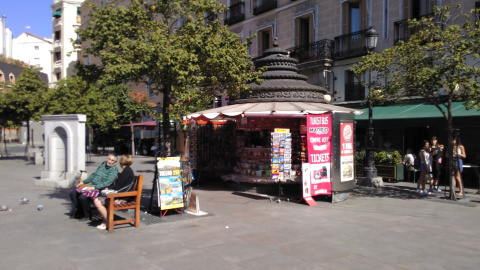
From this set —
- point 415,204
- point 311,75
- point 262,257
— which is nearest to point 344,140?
point 415,204

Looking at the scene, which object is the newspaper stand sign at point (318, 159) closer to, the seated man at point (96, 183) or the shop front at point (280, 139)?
the shop front at point (280, 139)

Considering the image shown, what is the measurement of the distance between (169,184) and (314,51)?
1487 cm

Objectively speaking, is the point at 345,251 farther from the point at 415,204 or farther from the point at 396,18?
the point at 396,18

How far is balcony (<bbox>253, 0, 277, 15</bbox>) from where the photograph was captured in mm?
23359

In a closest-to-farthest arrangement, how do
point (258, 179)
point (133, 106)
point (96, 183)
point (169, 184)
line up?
point (96, 183) < point (169, 184) < point (258, 179) < point (133, 106)

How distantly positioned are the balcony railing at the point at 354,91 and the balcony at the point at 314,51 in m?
1.69

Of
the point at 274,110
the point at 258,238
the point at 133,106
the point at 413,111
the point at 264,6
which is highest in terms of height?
the point at 264,6

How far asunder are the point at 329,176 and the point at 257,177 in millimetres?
2197

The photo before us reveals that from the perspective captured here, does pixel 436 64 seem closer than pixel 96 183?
No

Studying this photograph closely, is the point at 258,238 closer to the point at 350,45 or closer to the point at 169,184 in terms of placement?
the point at 169,184

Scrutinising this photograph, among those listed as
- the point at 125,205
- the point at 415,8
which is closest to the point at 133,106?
the point at 415,8

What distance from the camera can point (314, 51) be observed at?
819 inches

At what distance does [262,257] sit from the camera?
18.6 ft

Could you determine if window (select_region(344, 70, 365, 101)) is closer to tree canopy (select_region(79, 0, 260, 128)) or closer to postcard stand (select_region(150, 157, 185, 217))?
tree canopy (select_region(79, 0, 260, 128))
